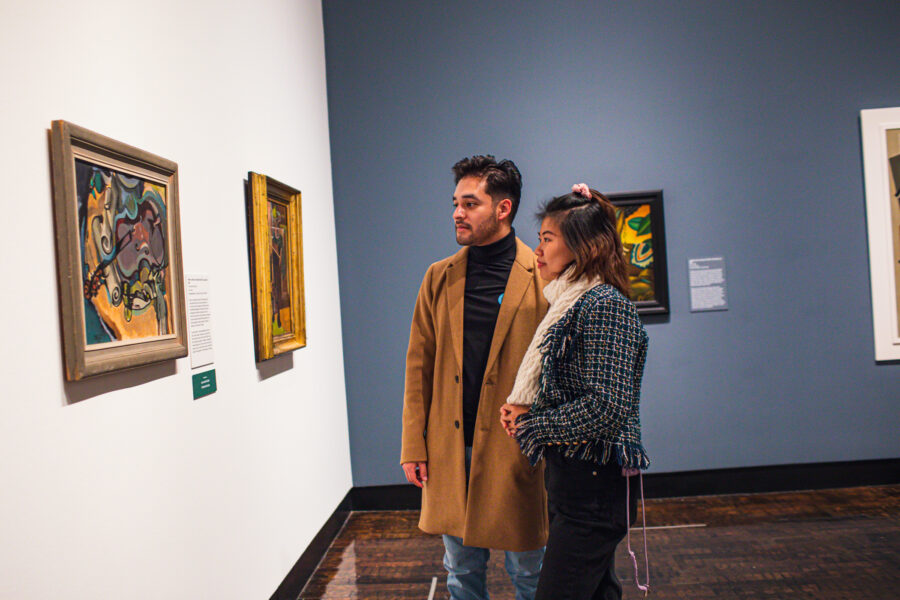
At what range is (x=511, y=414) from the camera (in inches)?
71.8

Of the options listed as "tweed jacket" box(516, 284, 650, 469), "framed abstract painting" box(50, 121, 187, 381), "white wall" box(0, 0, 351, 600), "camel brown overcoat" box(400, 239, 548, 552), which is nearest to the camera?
"white wall" box(0, 0, 351, 600)

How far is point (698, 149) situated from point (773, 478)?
2.18 metres

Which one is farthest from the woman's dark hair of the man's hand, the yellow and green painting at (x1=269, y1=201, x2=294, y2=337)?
the yellow and green painting at (x1=269, y1=201, x2=294, y2=337)

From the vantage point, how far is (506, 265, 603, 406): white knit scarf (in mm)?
1735

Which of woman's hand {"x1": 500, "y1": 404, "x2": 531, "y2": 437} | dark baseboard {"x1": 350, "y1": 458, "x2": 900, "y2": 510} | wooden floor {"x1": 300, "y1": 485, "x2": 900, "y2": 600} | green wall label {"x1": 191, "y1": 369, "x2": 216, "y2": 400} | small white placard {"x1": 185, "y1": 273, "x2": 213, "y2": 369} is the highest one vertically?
small white placard {"x1": 185, "y1": 273, "x2": 213, "y2": 369}

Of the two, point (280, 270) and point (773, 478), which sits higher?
point (280, 270)

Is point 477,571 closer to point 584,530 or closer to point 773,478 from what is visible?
point 584,530

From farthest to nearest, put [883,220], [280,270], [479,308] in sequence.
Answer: [883,220], [280,270], [479,308]

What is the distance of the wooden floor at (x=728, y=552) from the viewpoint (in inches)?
112

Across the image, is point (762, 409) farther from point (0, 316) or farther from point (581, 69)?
point (0, 316)

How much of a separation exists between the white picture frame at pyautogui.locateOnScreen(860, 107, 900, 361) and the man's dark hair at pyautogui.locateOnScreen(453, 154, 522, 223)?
10.0 feet

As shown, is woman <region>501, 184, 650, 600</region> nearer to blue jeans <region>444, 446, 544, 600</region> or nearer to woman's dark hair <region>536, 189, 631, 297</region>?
woman's dark hair <region>536, 189, 631, 297</region>

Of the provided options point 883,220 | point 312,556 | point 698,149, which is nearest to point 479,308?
point 312,556

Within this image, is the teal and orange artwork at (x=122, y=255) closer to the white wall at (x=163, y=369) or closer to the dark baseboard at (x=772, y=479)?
the white wall at (x=163, y=369)
